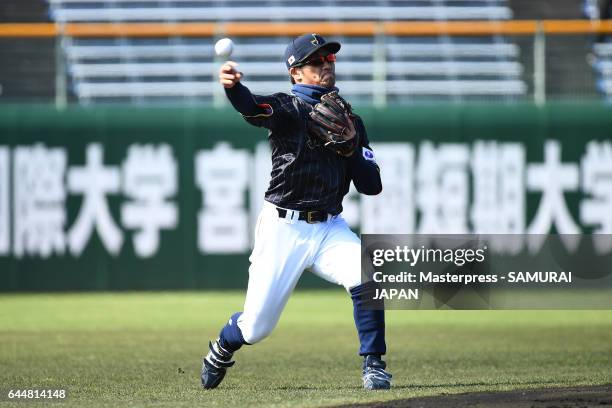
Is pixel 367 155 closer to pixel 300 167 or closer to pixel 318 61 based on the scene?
pixel 300 167

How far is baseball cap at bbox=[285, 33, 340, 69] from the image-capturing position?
18.8 feet

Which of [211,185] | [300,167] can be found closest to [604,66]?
[211,185]

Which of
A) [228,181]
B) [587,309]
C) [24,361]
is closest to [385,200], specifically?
[228,181]

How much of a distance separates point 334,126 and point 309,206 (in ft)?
1.42

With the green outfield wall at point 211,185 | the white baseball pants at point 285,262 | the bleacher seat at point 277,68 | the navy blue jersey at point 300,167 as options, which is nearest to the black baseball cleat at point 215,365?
the white baseball pants at point 285,262

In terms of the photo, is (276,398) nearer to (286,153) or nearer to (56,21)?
(286,153)

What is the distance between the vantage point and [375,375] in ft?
18.9

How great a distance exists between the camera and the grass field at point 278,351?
6.07 meters

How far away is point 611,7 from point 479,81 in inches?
81.6

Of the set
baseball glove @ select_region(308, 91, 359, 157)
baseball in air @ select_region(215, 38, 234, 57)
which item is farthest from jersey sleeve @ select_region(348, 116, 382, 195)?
baseball in air @ select_region(215, 38, 234, 57)

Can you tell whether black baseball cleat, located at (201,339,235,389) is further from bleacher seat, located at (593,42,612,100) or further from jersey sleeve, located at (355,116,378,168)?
bleacher seat, located at (593,42,612,100)

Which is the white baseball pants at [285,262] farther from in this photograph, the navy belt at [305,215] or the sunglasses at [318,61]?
the sunglasses at [318,61]

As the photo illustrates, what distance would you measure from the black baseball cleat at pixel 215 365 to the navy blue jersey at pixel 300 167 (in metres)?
0.84

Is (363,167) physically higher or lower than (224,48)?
lower
